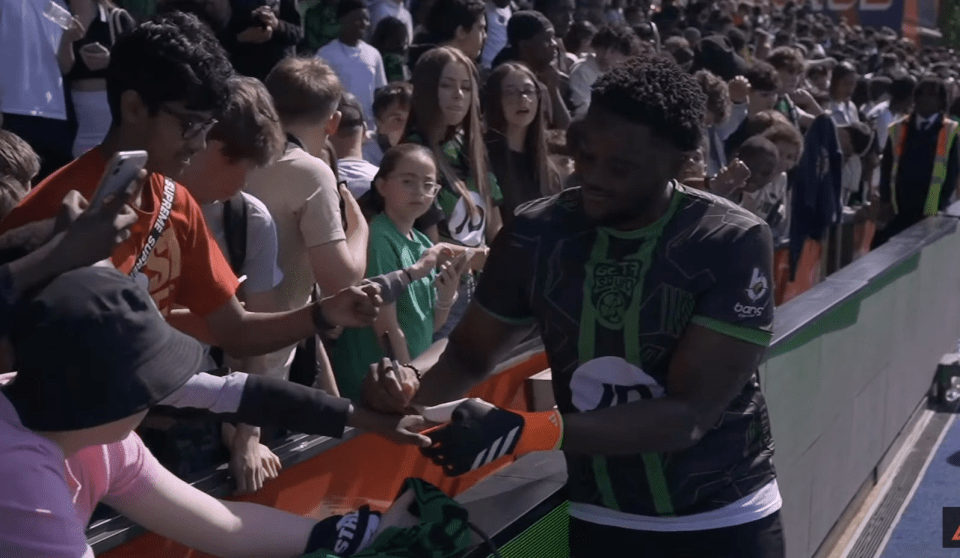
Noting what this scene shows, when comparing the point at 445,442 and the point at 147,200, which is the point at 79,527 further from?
the point at 147,200

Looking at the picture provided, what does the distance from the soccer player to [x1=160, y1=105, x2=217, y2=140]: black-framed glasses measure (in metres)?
0.68

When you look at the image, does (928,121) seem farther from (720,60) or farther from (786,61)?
(720,60)

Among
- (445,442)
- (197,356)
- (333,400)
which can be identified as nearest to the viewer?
(197,356)

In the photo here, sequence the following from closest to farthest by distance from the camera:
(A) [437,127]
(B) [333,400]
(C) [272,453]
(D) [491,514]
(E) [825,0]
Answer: (B) [333,400] → (D) [491,514] → (C) [272,453] → (A) [437,127] → (E) [825,0]

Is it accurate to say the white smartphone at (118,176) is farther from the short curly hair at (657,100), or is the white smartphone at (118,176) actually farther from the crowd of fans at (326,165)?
the short curly hair at (657,100)

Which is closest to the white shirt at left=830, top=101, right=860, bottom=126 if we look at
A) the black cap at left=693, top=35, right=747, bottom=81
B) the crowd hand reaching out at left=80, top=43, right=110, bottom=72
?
the black cap at left=693, top=35, right=747, bottom=81

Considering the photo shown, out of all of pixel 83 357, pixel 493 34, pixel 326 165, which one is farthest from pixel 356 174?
pixel 493 34

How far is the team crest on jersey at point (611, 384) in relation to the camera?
7.84 feet

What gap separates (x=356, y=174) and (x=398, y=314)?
954 mm

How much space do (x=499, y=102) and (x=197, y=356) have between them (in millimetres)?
3531

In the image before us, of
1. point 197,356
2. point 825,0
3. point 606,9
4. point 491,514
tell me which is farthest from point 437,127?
point 825,0

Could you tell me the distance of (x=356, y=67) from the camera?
23.7 ft

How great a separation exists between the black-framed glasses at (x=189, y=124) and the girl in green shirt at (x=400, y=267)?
1464 millimetres

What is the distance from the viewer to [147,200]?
2664 mm
